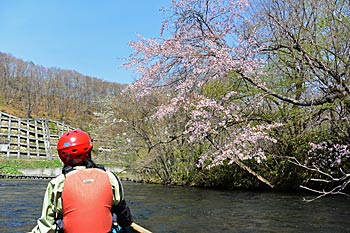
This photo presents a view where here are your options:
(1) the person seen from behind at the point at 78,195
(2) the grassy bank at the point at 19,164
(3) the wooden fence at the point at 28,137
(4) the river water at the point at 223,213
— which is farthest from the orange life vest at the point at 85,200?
(3) the wooden fence at the point at 28,137

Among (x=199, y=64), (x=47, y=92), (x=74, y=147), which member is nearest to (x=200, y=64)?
(x=199, y=64)

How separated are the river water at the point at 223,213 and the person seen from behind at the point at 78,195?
606 cm

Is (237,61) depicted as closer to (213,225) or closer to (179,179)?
(213,225)

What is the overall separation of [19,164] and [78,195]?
31.8 metres

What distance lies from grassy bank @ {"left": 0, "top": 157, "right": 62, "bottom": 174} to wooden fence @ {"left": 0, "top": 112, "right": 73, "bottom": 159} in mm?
2875

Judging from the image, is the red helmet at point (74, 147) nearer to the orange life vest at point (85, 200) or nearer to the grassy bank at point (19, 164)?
the orange life vest at point (85, 200)

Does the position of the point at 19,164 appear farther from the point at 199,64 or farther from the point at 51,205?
the point at 51,205

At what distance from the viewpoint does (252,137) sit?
11.6 m

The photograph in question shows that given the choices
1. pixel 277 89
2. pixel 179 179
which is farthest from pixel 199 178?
pixel 277 89

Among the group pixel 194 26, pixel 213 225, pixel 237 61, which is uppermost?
pixel 194 26

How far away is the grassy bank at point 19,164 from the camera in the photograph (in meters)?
29.8

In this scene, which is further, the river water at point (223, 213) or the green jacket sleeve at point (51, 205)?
the river water at point (223, 213)

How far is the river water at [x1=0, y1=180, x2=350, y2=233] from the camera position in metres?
8.95

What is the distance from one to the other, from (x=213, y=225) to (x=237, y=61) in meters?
3.82
